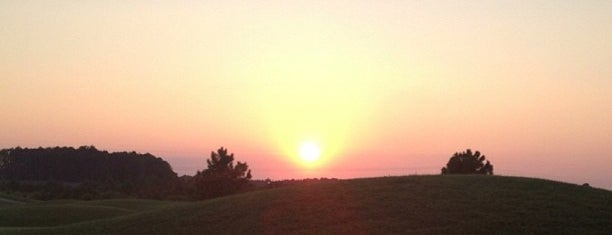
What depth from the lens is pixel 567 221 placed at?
969 inches

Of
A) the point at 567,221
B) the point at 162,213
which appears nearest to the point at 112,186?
the point at 162,213

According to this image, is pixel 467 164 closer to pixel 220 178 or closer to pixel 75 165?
pixel 220 178

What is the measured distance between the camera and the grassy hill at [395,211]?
80.7 ft

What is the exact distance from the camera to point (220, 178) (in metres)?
71.4

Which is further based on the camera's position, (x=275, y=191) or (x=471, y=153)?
(x=471, y=153)

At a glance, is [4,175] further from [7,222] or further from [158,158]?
[7,222]

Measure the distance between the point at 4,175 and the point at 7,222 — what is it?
130 m

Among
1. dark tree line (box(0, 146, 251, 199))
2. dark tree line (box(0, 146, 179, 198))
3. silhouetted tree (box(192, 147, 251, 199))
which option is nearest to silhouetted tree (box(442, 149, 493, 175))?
silhouetted tree (box(192, 147, 251, 199))

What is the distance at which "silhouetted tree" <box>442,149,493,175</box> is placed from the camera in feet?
196

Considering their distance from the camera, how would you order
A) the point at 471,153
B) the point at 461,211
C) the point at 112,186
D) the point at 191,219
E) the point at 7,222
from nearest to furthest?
the point at 461,211 < the point at 191,219 < the point at 7,222 < the point at 471,153 < the point at 112,186

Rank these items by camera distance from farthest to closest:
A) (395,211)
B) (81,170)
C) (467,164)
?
1. (81,170)
2. (467,164)
3. (395,211)

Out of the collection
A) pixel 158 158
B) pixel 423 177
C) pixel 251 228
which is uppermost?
pixel 158 158

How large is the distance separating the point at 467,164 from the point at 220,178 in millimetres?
26020

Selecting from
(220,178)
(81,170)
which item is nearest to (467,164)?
(220,178)
